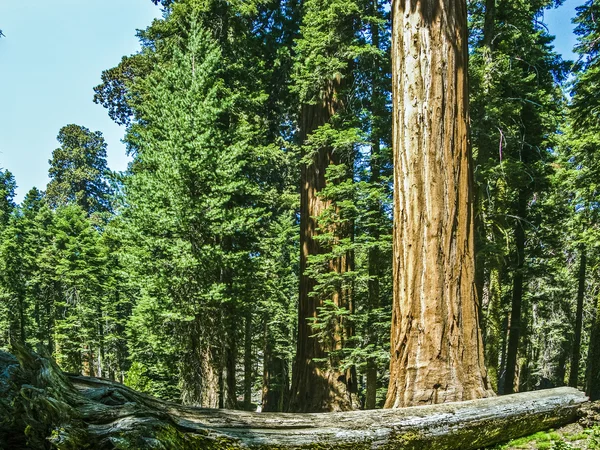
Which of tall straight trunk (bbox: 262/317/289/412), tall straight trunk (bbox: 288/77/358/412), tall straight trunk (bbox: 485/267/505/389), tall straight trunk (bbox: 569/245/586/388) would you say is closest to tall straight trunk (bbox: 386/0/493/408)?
tall straight trunk (bbox: 288/77/358/412)

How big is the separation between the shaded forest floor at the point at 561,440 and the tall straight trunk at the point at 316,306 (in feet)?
18.8

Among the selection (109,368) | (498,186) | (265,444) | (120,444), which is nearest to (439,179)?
(265,444)

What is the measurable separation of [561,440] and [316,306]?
6596 mm

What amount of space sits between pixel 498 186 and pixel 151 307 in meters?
10.5

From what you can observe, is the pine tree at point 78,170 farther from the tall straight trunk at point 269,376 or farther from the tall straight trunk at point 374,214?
the tall straight trunk at point 374,214

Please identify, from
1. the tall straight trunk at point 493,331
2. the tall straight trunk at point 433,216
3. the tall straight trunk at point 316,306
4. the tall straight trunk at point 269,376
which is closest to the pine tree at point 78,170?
the tall straight trunk at point 269,376

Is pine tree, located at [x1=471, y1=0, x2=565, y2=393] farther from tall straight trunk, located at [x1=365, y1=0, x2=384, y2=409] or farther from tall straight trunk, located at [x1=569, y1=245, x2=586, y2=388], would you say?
tall straight trunk, located at [x1=569, y1=245, x2=586, y2=388]

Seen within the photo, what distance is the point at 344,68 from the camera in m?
10.6

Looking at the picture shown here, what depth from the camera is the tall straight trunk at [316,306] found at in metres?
9.38

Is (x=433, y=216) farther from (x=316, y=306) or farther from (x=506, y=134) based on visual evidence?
(x=506, y=134)

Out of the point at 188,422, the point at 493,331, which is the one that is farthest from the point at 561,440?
the point at 493,331

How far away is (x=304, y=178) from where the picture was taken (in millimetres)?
10945

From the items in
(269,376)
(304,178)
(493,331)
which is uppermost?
(304,178)

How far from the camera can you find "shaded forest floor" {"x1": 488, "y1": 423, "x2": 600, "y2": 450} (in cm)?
340
